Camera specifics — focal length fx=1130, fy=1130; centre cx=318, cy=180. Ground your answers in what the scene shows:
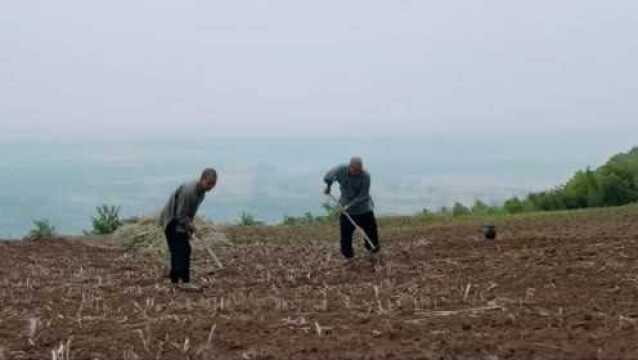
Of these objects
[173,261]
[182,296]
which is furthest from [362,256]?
[182,296]

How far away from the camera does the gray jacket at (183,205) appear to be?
41.5 ft

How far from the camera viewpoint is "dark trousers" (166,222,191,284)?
500 inches

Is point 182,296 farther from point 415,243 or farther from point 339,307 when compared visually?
point 415,243

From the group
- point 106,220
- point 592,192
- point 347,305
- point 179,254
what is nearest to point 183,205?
point 179,254

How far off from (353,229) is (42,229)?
34.4ft

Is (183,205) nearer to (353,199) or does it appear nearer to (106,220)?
(353,199)

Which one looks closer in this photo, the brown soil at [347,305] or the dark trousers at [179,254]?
the brown soil at [347,305]

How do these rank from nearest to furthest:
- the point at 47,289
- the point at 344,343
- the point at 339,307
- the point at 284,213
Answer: the point at 344,343 → the point at 339,307 → the point at 47,289 → the point at 284,213

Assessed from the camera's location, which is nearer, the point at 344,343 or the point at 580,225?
the point at 344,343

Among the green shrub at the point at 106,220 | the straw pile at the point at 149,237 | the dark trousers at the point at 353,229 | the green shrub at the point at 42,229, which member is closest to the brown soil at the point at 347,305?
the dark trousers at the point at 353,229

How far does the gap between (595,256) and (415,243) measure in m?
5.04

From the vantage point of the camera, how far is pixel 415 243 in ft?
60.9

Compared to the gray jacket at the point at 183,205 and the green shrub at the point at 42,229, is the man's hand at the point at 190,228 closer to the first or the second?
the gray jacket at the point at 183,205

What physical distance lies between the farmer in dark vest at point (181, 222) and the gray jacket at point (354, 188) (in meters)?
2.68
